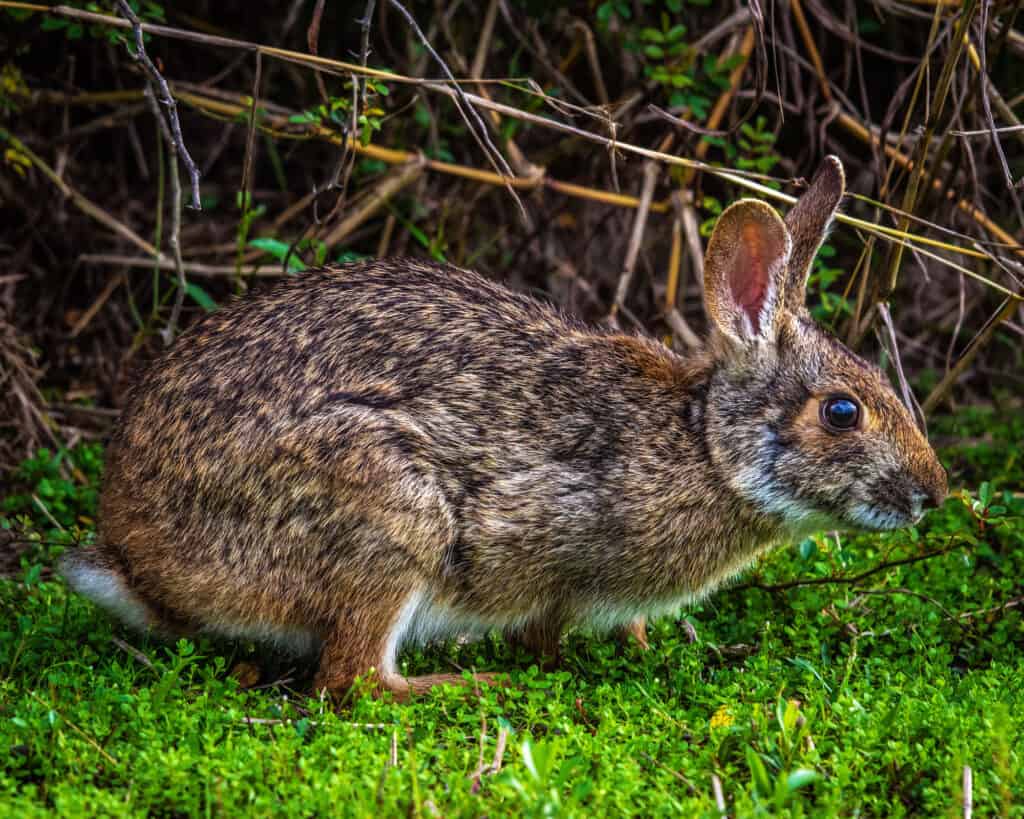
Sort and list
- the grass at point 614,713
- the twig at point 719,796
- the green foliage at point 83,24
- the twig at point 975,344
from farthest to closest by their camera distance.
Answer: the green foliage at point 83,24 → the twig at point 975,344 → the grass at point 614,713 → the twig at point 719,796

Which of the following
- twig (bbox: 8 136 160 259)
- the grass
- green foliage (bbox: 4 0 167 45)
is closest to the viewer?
the grass

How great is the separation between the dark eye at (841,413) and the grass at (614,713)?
65 centimetres

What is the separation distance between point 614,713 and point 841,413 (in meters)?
1.38

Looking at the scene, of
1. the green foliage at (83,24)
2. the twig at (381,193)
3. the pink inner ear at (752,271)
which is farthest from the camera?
the twig at (381,193)

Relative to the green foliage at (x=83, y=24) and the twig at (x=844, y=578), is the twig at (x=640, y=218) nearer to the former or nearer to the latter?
the twig at (x=844, y=578)

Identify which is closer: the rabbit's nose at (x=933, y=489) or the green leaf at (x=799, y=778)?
the green leaf at (x=799, y=778)

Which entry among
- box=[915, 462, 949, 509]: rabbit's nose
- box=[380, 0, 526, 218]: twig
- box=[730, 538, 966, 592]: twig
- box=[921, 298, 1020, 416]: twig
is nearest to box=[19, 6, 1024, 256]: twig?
box=[380, 0, 526, 218]: twig

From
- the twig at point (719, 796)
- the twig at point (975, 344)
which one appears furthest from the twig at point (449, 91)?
the twig at point (719, 796)

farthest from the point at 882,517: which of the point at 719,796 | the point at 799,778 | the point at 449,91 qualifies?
the point at 449,91

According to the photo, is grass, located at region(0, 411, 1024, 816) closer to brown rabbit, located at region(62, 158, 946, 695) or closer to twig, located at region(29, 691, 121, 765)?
twig, located at region(29, 691, 121, 765)

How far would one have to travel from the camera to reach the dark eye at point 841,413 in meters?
4.81

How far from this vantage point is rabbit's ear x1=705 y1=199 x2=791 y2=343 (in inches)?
189

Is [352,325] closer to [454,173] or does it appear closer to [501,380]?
[501,380]

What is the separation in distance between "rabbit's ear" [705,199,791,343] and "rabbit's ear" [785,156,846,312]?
99 mm
